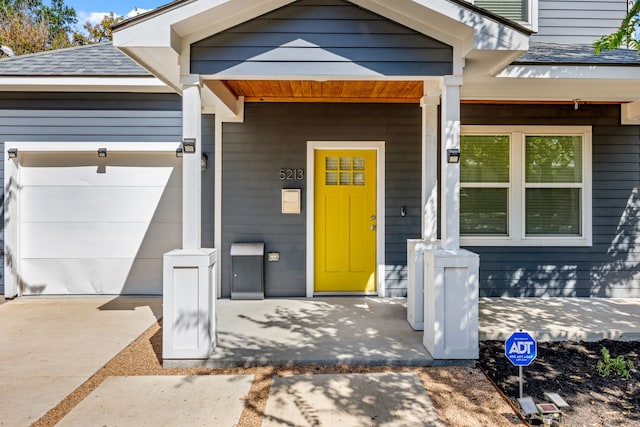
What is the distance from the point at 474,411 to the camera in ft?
8.45

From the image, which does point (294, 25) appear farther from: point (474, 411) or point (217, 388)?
point (474, 411)

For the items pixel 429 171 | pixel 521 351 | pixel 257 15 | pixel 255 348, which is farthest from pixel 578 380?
pixel 257 15

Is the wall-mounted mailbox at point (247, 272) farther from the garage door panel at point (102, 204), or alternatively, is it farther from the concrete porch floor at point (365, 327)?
the garage door panel at point (102, 204)

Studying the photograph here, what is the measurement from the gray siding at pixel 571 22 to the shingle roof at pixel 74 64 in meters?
5.30

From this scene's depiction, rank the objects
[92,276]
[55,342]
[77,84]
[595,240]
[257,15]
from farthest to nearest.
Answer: [92,276] → [595,240] → [77,84] → [55,342] → [257,15]

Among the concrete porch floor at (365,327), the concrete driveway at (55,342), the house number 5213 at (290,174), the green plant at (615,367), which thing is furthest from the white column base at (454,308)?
the concrete driveway at (55,342)

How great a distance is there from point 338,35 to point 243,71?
2.72 ft

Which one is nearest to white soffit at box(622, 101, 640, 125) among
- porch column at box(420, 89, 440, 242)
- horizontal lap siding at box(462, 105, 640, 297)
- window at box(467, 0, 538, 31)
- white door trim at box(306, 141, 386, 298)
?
horizontal lap siding at box(462, 105, 640, 297)

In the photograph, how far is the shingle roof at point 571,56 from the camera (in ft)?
13.0

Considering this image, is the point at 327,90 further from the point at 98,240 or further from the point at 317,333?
the point at 98,240

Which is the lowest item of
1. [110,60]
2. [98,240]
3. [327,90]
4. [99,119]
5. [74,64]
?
[98,240]

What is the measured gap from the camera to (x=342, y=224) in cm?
542

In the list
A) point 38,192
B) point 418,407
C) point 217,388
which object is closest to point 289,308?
point 217,388

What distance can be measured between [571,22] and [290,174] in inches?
170
